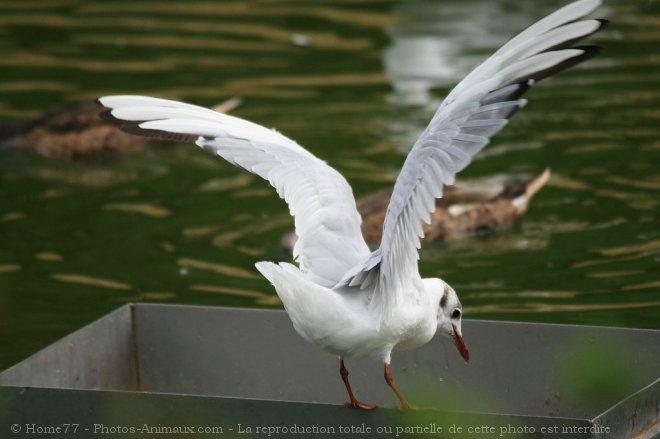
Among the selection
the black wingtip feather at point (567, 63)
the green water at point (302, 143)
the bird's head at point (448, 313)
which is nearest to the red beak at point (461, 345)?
the bird's head at point (448, 313)

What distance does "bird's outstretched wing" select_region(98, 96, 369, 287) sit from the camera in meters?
6.27

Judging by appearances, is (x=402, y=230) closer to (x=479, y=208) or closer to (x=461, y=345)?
(x=461, y=345)

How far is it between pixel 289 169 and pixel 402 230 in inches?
47.1

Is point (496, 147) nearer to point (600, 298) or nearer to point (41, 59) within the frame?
point (600, 298)

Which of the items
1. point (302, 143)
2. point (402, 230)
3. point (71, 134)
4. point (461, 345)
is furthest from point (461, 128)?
point (71, 134)

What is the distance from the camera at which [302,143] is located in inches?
527

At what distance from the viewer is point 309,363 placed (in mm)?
7051

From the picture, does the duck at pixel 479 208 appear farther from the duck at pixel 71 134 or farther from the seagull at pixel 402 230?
the seagull at pixel 402 230

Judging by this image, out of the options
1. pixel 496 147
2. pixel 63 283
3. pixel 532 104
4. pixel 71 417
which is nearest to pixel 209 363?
pixel 71 417

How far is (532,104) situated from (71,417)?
→ 9.33 metres

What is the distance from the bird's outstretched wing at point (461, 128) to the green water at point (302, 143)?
133 inches

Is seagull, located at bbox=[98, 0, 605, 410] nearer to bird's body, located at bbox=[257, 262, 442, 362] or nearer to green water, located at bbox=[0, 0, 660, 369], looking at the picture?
bird's body, located at bbox=[257, 262, 442, 362]

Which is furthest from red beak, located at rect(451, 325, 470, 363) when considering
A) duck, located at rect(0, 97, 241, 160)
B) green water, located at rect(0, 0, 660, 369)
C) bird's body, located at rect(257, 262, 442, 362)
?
duck, located at rect(0, 97, 241, 160)

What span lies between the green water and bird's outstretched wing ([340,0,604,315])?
337cm
